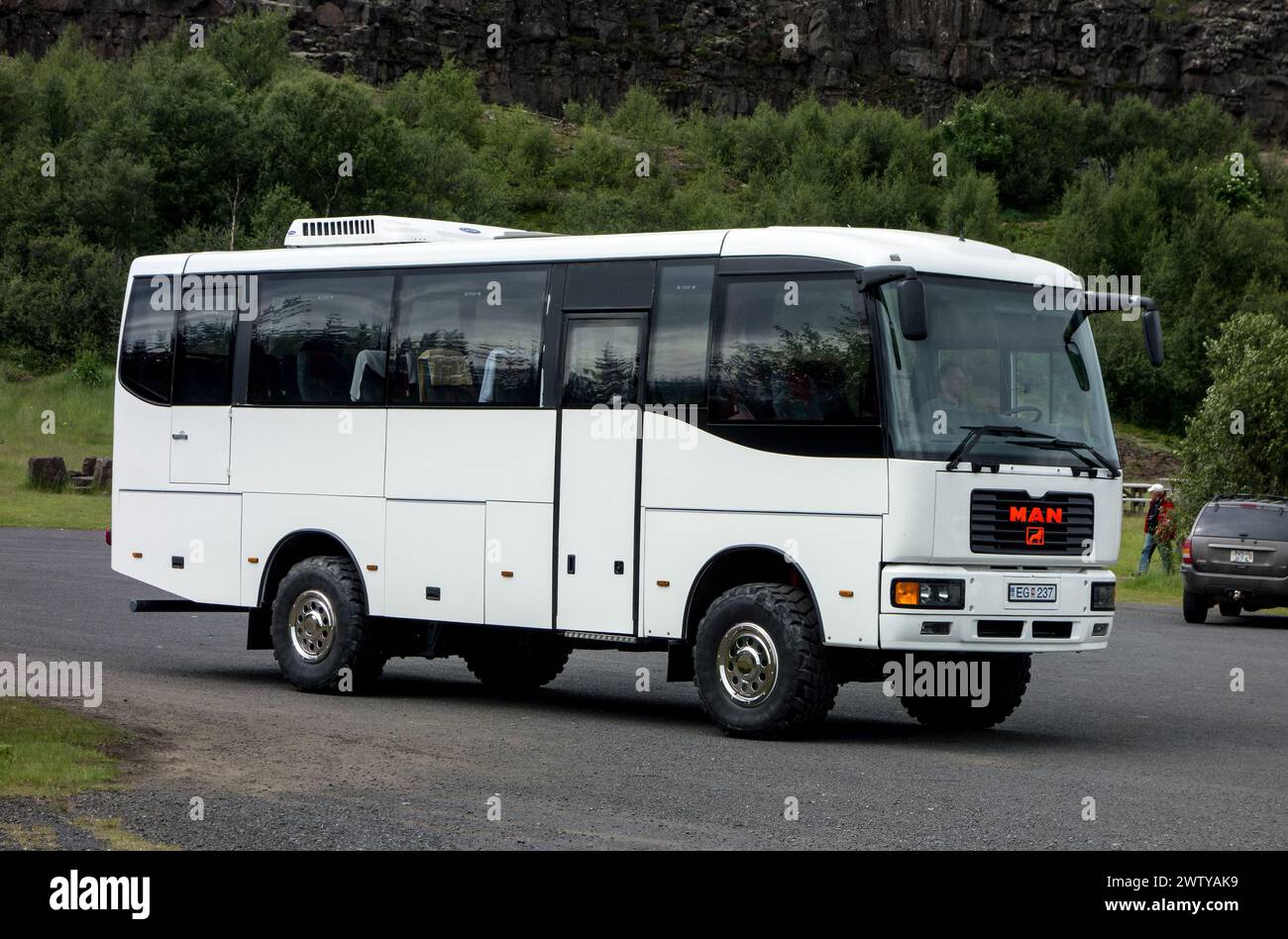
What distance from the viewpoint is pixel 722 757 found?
12.5 metres

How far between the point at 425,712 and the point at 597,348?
3.11 meters

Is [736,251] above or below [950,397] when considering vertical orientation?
above

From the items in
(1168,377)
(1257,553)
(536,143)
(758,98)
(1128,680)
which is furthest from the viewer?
(758,98)

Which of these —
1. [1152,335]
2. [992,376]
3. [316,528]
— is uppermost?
[1152,335]

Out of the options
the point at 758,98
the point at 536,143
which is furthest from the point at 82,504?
the point at 758,98

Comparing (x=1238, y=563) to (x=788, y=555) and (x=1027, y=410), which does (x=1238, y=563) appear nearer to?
(x=1027, y=410)

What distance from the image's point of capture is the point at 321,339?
53.5ft

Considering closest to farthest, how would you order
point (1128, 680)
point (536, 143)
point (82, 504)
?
1. point (1128, 680)
2. point (82, 504)
3. point (536, 143)

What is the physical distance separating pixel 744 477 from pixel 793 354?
0.93m

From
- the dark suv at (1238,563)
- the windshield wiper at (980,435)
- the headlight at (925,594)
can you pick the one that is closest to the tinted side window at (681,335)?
the windshield wiper at (980,435)

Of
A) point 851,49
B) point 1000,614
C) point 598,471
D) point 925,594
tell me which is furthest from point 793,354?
point 851,49

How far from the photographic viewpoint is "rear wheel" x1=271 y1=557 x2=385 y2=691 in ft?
52.0

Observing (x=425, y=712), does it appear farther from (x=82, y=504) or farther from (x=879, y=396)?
(x=82, y=504)

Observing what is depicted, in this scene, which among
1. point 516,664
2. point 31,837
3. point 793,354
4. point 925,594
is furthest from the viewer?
point 516,664
